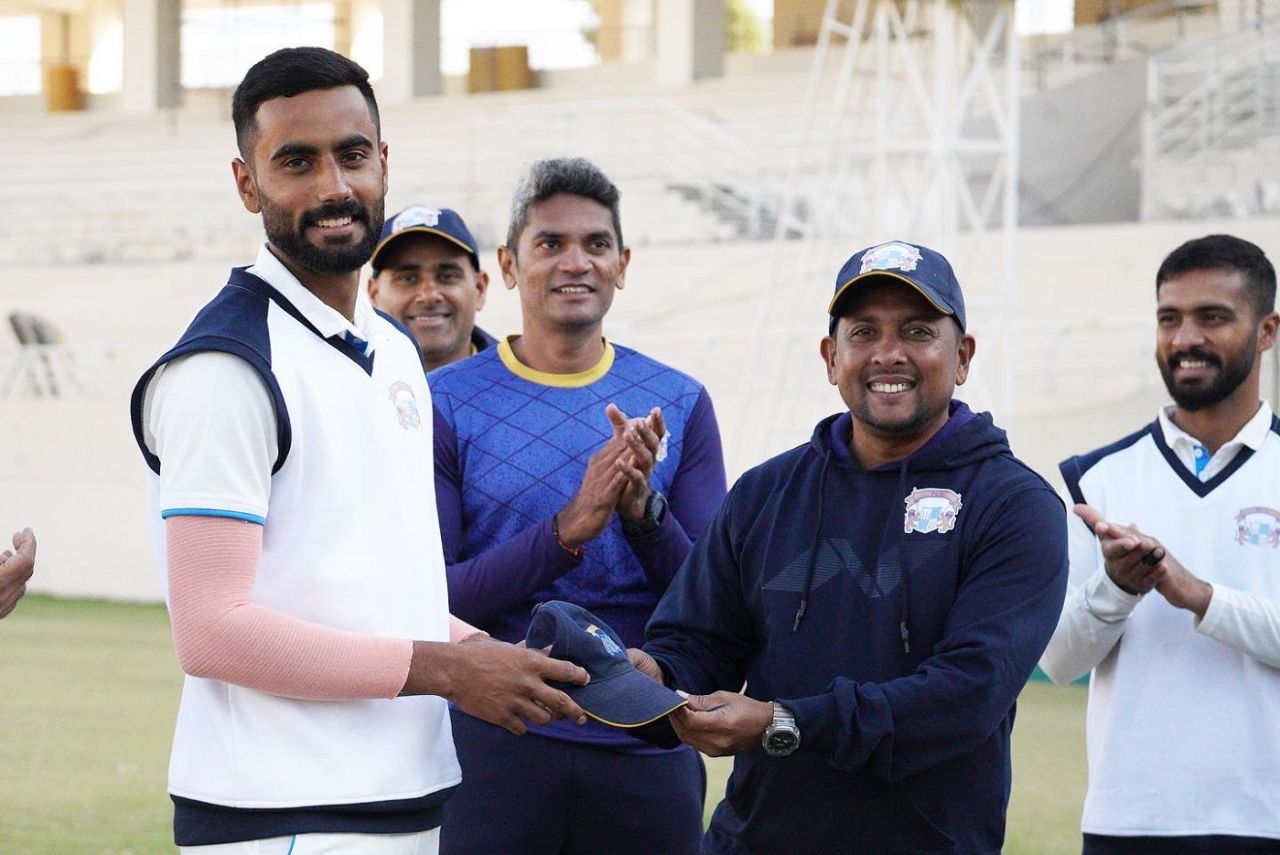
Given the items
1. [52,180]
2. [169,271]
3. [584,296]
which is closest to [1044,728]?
[584,296]

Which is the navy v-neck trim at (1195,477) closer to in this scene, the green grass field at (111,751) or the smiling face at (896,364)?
the smiling face at (896,364)

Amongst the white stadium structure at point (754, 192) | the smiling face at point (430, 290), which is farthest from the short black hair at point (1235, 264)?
the white stadium structure at point (754, 192)

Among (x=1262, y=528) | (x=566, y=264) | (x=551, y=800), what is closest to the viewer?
(x=551, y=800)

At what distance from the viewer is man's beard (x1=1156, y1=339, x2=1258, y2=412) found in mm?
3498

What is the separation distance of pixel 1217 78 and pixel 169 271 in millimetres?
12669

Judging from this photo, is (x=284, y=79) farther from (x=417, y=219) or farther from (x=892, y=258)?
(x=417, y=219)

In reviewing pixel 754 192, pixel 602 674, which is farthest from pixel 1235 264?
pixel 754 192

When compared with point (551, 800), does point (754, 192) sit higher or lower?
higher

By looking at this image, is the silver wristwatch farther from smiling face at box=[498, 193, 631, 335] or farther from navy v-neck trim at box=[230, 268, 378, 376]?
smiling face at box=[498, 193, 631, 335]

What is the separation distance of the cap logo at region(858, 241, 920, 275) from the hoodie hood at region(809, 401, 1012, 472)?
27cm

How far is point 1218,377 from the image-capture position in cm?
350

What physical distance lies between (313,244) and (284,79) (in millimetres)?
244

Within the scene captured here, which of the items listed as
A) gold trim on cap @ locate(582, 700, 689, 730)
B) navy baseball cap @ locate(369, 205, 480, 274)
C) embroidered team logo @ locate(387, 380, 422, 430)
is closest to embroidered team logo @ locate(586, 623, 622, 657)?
gold trim on cap @ locate(582, 700, 689, 730)

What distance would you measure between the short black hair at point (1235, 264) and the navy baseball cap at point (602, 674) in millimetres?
1591
